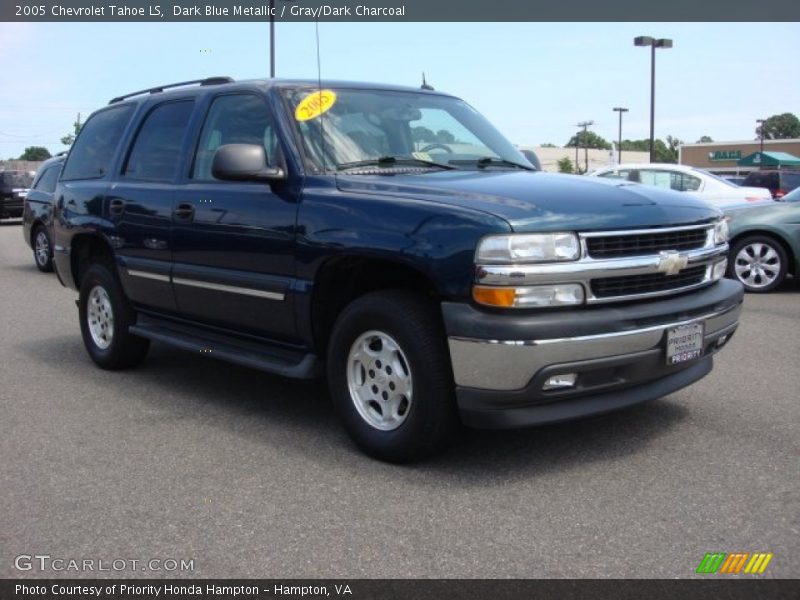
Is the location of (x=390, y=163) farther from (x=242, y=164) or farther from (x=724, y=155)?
(x=724, y=155)

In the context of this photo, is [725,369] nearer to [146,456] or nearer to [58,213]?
[146,456]

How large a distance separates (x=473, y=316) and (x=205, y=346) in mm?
2197

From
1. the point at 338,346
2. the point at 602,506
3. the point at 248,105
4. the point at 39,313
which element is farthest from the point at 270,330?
the point at 39,313

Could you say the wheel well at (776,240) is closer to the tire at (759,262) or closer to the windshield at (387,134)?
the tire at (759,262)

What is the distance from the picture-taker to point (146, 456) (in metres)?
4.39

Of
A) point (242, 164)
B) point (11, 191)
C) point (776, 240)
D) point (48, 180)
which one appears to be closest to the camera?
point (242, 164)

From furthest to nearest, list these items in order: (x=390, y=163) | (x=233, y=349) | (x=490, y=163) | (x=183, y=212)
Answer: (x=183, y=212) < (x=490, y=163) < (x=233, y=349) < (x=390, y=163)

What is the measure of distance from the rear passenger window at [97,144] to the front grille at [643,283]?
13.2 feet

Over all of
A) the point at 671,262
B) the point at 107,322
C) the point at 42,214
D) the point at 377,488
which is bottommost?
the point at 377,488

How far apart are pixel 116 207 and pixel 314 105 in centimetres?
191

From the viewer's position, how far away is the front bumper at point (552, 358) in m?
3.59

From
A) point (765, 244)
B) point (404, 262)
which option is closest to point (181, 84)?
point (404, 262)

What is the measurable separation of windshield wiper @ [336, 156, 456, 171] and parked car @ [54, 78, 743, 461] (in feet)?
0.04

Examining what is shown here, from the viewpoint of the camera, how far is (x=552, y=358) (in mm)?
3605
